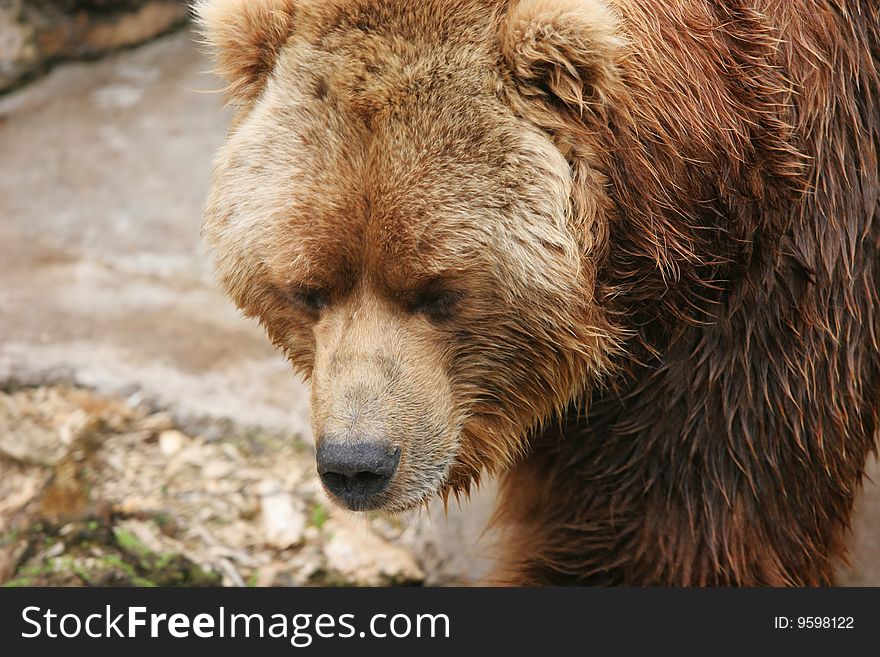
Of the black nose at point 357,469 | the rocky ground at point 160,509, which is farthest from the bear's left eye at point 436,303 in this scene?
the rocky ground at point 160,509

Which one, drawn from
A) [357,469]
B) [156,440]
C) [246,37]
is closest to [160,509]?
[156,440]

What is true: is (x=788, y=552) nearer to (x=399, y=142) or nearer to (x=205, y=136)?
(x=399, y=142)

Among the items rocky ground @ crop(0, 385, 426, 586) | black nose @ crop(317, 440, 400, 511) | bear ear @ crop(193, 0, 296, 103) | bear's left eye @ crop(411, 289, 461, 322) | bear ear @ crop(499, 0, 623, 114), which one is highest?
bear ear @ crop(499, 0, 623, 114)

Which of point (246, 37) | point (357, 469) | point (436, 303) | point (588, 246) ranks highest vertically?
point (246, 37)

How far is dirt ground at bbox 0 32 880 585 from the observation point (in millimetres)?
4875

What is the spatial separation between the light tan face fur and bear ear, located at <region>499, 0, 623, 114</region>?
0.04 m

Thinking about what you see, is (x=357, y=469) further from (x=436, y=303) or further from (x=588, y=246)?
(x=588, y=246)

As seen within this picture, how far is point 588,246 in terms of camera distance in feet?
10.3

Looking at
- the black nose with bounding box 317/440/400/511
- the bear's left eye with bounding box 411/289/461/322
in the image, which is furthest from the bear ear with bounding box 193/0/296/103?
the black nose with bounding box 317/440/400/511

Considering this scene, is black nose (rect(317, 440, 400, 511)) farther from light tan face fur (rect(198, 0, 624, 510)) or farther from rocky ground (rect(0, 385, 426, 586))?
rocky ground (rect(0, 385, 426, 586))

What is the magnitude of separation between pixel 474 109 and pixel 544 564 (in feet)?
6.19

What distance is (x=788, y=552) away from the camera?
3.80 m

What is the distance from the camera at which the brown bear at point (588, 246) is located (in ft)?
10.2

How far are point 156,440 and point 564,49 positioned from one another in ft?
10.4
